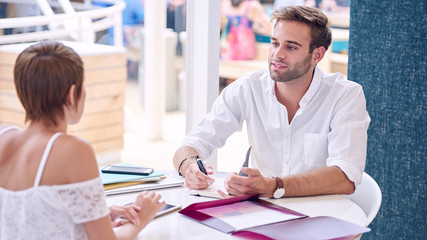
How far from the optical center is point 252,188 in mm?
1916

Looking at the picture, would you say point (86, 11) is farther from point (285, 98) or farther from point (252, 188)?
point (252, 188)

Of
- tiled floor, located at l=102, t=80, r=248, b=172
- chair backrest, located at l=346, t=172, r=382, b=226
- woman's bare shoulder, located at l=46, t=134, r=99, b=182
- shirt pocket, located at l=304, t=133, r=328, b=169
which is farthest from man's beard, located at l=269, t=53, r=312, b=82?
tiled floor, located at l=102, t=80, r=248, b=172

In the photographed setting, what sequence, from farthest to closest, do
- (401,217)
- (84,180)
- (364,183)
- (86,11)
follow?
1. (86,11)
2. (401,217)
3. (364,183)
4. (84,180)

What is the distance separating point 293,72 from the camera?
238 centimetres

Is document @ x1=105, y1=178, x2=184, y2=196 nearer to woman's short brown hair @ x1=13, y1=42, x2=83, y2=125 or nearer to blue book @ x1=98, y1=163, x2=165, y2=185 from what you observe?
blue book @ x1=98, y1=163, x2=165, y2=185

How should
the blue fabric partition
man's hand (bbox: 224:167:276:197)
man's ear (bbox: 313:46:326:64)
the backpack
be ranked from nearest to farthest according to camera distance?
man's hand (bbox: 224:167:276:197) < man's ear (bbox: 313:46:326:64) < the blue fabric partition < the backpack

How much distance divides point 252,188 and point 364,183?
1.83 ft

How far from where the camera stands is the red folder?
1.58m

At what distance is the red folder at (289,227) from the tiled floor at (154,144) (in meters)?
1.96

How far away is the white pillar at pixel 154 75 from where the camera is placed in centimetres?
382

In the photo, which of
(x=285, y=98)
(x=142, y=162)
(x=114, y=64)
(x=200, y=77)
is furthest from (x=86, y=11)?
(x=285, y=98)

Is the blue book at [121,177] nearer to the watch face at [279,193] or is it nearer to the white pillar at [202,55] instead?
the watch face at [279,193]

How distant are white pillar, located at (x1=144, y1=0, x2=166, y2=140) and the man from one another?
4.42 feet

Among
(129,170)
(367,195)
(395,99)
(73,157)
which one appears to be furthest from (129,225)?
(395,99)
